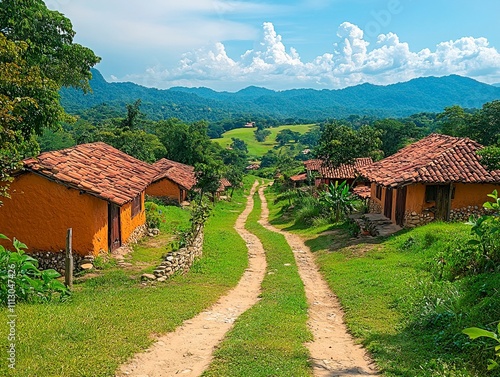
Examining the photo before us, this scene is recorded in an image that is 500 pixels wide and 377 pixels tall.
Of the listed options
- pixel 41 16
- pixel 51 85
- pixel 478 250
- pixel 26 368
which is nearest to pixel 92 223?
pixel 51 85

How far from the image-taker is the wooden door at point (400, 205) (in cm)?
2058

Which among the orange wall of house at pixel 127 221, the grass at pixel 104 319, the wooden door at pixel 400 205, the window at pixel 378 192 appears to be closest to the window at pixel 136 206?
the orange wall of house at pixel 127 221

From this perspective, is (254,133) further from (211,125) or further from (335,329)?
(335,329)

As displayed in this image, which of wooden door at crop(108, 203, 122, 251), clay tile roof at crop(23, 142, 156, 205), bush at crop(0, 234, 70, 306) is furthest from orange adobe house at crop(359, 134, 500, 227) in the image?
bush at crop(0, 234, 70, 306)

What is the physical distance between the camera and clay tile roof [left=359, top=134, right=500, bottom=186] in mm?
19359

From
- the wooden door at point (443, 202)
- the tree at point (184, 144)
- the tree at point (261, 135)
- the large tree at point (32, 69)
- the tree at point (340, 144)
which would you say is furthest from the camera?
the tree at point (261, 135)

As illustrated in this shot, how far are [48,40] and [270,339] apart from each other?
1803 centimetres

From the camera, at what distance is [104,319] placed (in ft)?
29.9

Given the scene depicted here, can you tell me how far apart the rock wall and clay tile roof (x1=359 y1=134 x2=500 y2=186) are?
9.45 meters

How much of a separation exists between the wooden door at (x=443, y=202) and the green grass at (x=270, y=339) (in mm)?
9282

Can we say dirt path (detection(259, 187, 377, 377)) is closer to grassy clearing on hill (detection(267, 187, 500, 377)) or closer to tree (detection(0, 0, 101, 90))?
grassy clearing on hill (detection(267, 187, 500, 377))

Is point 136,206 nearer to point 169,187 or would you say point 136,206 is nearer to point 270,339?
point 270,339

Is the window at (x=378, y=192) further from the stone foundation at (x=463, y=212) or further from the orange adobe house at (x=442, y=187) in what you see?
the stone foundation at (x=463, y=212)

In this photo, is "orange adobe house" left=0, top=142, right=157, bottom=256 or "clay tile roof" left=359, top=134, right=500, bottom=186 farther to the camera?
"clay tile roof" left=359, top=134, right=500, bottom=186
